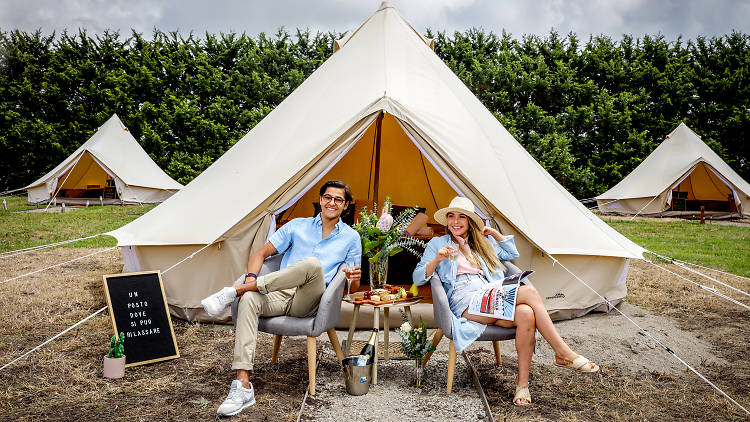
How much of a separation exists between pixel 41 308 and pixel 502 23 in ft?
50.6

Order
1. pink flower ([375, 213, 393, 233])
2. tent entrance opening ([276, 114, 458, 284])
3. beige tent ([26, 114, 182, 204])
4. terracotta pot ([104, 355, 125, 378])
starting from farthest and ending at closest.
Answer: beige tent ([26, 114, 182, 204]) → tent entrance opening ([276, 114, 458, 284]) → pink flower ([375, 213, 393, 233]) → terracotta pot ([104, 355, 125, 378])

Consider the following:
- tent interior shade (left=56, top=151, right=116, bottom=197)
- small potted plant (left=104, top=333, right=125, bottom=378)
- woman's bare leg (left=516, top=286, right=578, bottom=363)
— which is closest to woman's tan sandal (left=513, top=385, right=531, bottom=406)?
woman's bare leg (left=516, top=286, right=578, bottom=363)

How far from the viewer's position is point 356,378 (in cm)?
276

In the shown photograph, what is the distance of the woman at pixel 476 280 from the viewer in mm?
2666

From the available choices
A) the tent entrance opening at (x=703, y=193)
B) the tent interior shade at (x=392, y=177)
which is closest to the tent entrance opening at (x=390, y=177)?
the tent interior shade at (x=392, y=177)

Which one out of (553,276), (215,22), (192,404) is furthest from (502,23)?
(192,404)

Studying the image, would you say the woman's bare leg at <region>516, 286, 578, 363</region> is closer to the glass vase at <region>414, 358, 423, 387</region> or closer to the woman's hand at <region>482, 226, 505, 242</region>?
the woman's hand at <region>482, 226, 505, 242</region>

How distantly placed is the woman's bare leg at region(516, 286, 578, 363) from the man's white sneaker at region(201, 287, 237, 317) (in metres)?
1.47

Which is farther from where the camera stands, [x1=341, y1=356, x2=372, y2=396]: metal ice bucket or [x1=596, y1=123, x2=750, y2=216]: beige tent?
[x1=596, y1=123, x2=750, y2=216]: beige tent


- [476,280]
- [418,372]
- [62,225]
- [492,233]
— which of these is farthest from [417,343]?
[62,225]

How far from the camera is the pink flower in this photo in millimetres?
3270

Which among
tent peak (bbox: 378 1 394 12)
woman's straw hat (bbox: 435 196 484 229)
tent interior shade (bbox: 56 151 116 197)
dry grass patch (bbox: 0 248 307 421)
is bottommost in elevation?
dry grass patch (bbox: 0 248 307 421)

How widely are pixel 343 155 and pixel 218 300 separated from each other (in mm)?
1702

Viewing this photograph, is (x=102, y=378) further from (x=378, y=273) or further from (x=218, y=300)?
(x=378, y=273)
